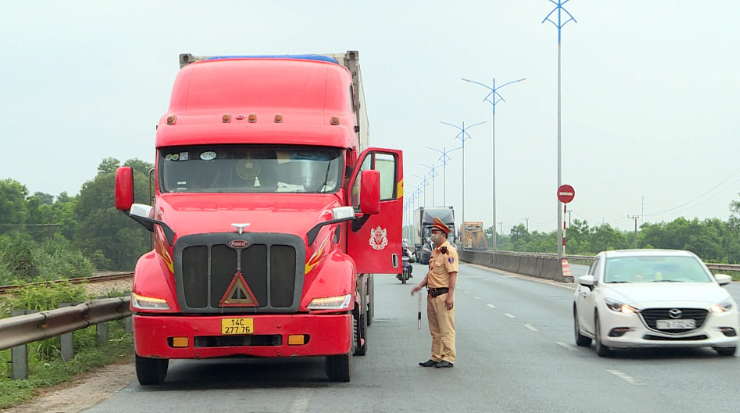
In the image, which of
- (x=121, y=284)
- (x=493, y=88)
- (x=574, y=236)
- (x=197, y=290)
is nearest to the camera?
(x=197, y=290)

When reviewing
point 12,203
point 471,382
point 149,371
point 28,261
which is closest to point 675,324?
point 471,382

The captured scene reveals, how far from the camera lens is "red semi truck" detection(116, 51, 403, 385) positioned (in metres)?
9.92

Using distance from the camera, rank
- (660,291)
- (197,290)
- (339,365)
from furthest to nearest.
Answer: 1. (660,291)
2. (339,365)
3. (197,290)

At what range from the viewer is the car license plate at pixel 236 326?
983 centimetres

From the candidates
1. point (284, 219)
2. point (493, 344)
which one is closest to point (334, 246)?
point (284, 219)

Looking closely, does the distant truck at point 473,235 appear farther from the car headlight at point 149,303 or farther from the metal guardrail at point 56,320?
the car headlight at point 149,303

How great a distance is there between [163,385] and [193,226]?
1.90m

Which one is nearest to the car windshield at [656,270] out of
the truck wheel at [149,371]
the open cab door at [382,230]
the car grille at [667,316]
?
the car grille at [667,316]

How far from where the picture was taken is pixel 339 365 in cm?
1062

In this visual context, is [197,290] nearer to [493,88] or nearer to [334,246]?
[334,246]

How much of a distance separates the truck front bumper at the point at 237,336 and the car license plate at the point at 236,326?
30mm

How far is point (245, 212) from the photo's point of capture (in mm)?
10422

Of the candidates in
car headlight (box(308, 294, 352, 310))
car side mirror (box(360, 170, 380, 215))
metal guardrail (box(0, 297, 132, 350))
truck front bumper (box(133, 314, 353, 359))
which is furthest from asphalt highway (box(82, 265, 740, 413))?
car side mirror (box(360, 170, 380, 215))

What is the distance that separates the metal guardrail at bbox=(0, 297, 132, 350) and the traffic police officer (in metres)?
4.31
